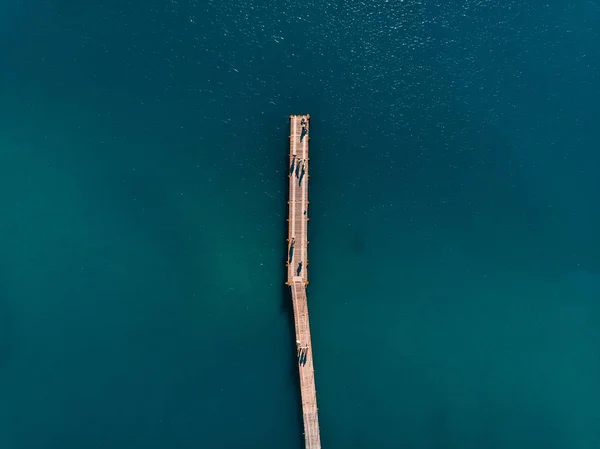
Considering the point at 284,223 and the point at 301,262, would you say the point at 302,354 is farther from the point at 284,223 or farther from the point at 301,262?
the point at 284,223

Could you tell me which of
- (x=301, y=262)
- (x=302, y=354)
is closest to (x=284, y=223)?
(x=301, y=262)

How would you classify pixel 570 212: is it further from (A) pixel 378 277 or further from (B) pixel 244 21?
(B) pixel 244 21

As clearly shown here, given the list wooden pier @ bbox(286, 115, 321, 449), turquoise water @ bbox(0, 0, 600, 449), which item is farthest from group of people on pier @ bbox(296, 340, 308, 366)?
turquoise water @ bbox(0, 0, 600, 449)

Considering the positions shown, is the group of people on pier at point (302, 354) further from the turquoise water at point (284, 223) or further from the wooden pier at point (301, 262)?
the turquoise water at point (284, 223)

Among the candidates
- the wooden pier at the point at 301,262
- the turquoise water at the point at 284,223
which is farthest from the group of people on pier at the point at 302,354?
the turquoise water at the point at 284,223

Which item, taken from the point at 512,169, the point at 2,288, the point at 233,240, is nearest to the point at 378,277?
the point at 233,240

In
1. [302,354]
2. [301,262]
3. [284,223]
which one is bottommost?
[302,354]
